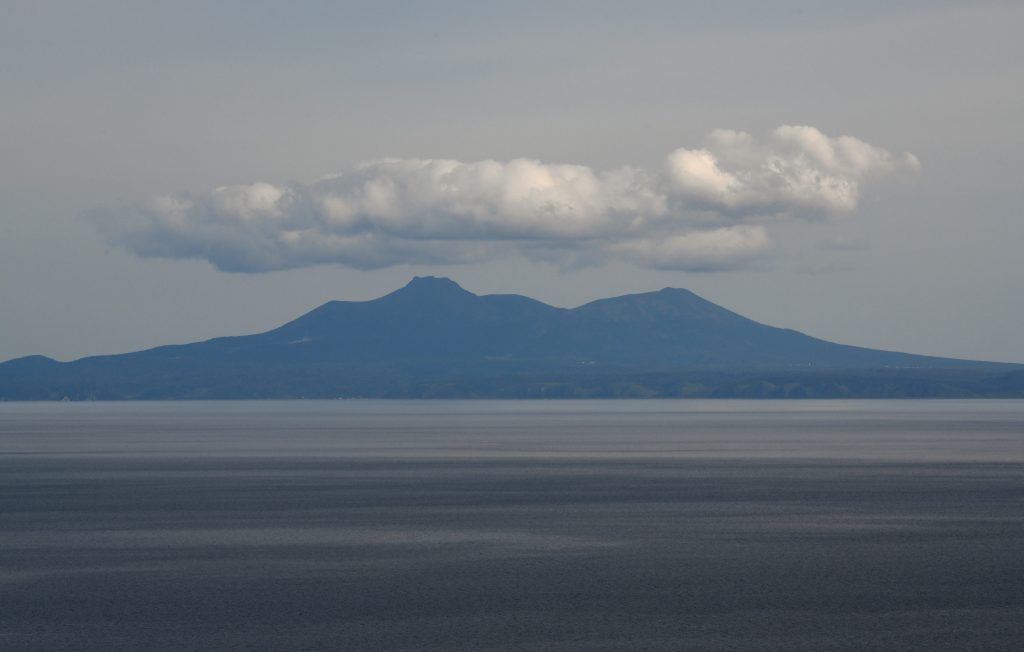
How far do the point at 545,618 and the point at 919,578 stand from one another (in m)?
11.4

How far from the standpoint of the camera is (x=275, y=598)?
3547cm

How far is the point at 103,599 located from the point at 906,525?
1132 inches

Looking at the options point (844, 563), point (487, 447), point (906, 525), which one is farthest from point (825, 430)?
point (844, 563)

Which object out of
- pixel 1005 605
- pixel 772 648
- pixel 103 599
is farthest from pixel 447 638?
pixel 1005 605

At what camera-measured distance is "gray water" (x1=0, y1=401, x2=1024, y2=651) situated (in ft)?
102

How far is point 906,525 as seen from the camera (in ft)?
170

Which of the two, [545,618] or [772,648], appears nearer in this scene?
[772,648]

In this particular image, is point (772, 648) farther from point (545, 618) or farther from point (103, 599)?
point (103, 599)

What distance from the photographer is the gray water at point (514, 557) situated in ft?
102

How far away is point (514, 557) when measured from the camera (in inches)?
1700

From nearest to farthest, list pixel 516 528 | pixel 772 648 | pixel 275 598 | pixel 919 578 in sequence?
pixel 772 648
pixel 275 598
pixel 919 578
pixel 516 528

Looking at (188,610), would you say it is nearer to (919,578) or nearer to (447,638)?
(447,638)

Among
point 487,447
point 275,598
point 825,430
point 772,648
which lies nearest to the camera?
point 772,648

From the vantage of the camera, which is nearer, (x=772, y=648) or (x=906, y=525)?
→ (x=772, y=648)
